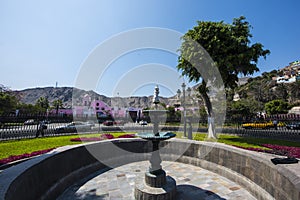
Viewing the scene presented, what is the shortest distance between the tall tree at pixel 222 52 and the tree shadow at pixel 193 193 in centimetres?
837

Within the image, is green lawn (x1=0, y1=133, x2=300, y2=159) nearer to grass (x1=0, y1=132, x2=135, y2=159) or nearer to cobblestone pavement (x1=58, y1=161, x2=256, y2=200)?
grass (x1=0, y1=132, x2=135, y2=159)

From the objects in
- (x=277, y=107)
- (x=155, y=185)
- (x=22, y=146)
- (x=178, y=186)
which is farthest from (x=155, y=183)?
(x=277, y=107)

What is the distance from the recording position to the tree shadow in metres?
4.73

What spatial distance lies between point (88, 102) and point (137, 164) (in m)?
52.4

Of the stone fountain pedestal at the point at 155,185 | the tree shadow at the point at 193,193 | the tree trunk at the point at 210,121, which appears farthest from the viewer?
the tree trunk at the point at 210,121

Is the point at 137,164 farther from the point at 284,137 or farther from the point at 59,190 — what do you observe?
the point at 284,137

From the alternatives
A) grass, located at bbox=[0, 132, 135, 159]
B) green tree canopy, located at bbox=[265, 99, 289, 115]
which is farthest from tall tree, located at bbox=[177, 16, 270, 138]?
green tree canopy, located at bbox=[265, 99, 289, 115]

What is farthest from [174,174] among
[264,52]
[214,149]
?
[264,52]

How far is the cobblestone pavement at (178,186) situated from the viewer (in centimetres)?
484

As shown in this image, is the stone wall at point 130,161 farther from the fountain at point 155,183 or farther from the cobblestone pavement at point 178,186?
the fountain at point 155,183

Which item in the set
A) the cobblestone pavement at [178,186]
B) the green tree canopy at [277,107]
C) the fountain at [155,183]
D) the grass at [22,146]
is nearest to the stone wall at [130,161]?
the cobblestone pavement at [178,186]

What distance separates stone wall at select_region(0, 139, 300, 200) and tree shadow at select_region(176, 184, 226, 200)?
124cm

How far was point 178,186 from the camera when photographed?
17.9 feet

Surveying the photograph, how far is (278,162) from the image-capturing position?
431 centimetres
